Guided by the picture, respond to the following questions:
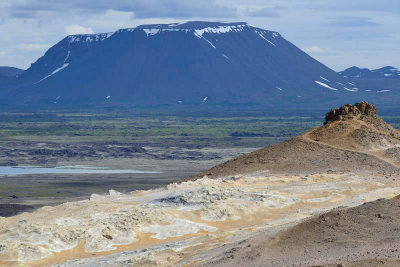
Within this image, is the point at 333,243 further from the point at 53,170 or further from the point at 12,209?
the point at 53,170

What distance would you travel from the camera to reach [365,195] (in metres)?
40.1

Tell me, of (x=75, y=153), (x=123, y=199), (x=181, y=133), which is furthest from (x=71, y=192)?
(x=181, y=133)

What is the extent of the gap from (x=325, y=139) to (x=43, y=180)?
36.1 metres

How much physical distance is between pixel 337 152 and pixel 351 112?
5451mm

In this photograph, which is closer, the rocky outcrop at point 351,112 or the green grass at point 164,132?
the rocky outcrop at point 351,112

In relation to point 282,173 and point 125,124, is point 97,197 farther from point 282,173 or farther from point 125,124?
point 125,124

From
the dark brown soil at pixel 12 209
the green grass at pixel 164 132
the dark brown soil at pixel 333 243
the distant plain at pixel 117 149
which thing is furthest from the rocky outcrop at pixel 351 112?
the green grass at pixel 164 132

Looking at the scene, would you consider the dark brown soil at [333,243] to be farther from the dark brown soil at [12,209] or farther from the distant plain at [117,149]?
the distant plain at [117,149]

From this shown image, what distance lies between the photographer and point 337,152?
160 feet

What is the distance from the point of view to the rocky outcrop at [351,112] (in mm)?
53250

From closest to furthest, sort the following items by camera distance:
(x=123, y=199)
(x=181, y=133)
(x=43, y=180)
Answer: (x=123, y=199), (x=43, y=180), (x=181, y=133)

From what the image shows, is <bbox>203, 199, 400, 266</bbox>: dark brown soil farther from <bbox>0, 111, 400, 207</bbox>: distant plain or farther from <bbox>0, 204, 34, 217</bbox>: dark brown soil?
<bbox>0, 111, 400, 207</bbox>: distant plain

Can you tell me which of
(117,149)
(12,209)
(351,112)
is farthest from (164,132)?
(351,112)

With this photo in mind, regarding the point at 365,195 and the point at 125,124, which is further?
the point at 125,124
